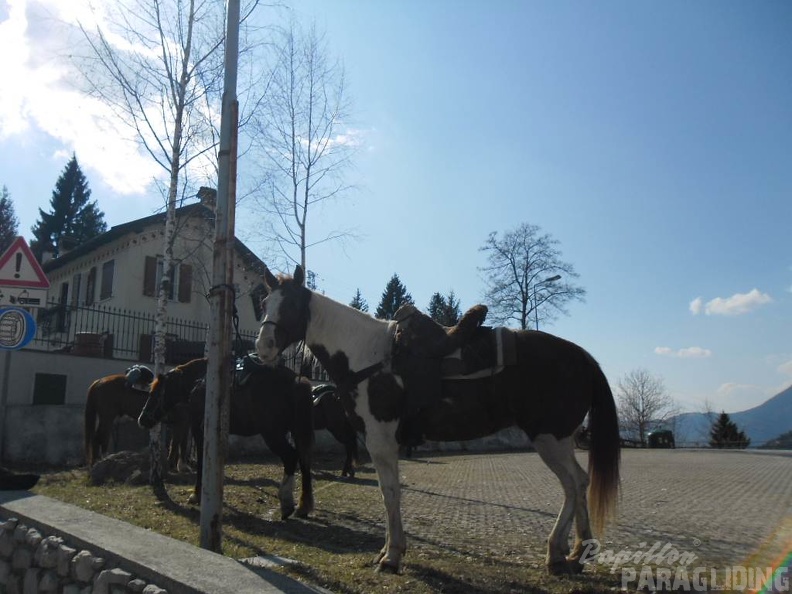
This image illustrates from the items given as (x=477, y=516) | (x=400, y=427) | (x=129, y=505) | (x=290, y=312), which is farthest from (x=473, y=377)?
(x=129, y=505)

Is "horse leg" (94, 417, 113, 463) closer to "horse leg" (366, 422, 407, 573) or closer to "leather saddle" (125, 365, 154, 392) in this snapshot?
"leather saddle" (125, 365, 154, 392)

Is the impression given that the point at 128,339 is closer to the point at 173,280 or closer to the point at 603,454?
the point at 173,280

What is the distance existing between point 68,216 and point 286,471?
209 feet

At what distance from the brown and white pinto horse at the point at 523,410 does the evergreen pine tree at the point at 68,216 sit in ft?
205

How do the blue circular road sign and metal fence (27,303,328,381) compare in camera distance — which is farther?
metal fence (27,303,328,381)

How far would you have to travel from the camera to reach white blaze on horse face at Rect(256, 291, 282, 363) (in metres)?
5.49

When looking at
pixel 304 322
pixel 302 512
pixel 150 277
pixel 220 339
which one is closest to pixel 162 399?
pixel 302 512

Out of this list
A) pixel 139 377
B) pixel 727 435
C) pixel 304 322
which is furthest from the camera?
pixel 727 435

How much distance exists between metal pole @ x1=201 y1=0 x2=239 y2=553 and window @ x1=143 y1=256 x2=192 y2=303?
67.4 feet

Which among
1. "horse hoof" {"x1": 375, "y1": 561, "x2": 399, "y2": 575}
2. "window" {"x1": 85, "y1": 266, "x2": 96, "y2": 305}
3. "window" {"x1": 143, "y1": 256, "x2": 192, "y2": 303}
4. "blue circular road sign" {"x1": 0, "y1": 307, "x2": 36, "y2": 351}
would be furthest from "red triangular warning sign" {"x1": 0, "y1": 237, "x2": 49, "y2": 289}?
"window" {"x1": 85, "y1": 266, "x2": 96, "y2": 305}

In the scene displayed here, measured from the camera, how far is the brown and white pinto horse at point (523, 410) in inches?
205

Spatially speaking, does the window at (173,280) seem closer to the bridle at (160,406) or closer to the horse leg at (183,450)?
the horse leg at (183,450)

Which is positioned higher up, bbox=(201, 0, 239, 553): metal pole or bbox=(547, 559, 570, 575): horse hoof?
bbox=(201, 0, 239, 553): metal pole

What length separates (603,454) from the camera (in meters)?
5.42
